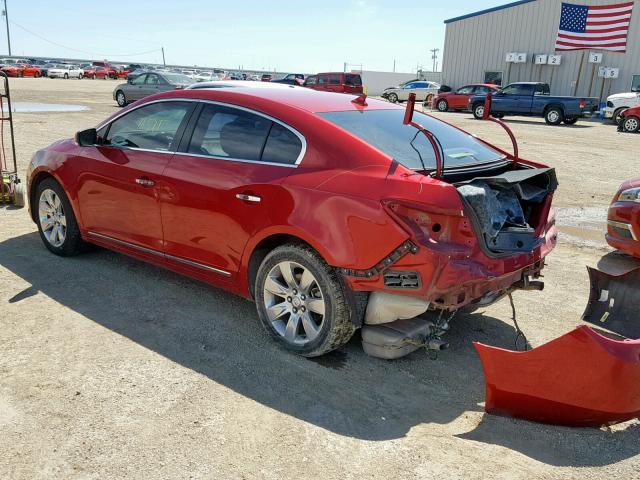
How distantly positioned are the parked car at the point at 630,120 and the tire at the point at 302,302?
22204mm

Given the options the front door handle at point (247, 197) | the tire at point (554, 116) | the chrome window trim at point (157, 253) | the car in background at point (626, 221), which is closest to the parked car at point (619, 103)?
the tire at point (554, 116)

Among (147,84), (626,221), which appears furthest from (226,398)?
(147,84)

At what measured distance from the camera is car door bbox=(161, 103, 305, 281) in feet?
12.6

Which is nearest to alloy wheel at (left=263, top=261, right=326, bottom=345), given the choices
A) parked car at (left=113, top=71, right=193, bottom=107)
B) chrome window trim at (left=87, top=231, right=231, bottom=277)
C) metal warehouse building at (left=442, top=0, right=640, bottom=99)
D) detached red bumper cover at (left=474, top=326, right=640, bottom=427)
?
chrome window trim at (left=87, top=231, right=231, bottom=277)

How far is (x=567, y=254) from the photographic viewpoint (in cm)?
641

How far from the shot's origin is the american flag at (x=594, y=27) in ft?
103

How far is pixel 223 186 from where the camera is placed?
405cm

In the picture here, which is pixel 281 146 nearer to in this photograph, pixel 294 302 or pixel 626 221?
pixel 294 302

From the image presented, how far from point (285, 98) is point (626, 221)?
2.86 metres

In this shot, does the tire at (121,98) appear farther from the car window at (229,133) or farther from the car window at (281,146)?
the car window at (281,146)

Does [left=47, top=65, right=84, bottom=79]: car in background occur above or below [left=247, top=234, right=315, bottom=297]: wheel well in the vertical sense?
above

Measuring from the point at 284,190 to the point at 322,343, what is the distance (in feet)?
3.29

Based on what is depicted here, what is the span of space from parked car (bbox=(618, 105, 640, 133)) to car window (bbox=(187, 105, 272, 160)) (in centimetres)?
2191

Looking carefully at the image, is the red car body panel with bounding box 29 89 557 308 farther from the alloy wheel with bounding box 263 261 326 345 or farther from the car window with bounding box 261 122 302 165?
the alloy wheel with bounding box 263 261 326 345
